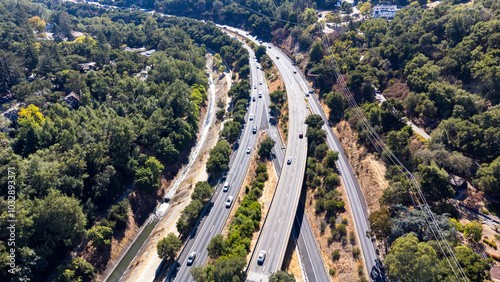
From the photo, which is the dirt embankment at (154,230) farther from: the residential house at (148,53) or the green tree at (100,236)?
the residential house at (148,53)

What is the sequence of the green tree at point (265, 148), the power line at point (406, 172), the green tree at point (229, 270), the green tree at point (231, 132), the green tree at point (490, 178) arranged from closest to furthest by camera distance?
the power line at point (406, 172) → the green tree at point (229, 270) → the green tree at point (490, 178) → the green tree at point (265, 148) → the green tree at point (231, 132)

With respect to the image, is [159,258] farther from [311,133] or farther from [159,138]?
[311,133]

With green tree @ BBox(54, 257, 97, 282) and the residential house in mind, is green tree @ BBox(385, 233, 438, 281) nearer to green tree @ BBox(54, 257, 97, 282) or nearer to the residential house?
green tree @ BBox(54, 257, 97, 282)

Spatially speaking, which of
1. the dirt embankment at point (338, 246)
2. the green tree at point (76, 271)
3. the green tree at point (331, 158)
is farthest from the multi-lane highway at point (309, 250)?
the green tree at point (76, 271)

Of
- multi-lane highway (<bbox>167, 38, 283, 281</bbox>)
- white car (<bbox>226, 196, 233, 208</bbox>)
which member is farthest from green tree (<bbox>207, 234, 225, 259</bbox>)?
white car (<bbox>226, 196, 233, 208</bbox>)

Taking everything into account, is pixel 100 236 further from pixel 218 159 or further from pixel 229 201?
pixel 218 159

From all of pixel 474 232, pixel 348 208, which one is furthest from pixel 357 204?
pixel 474 232
